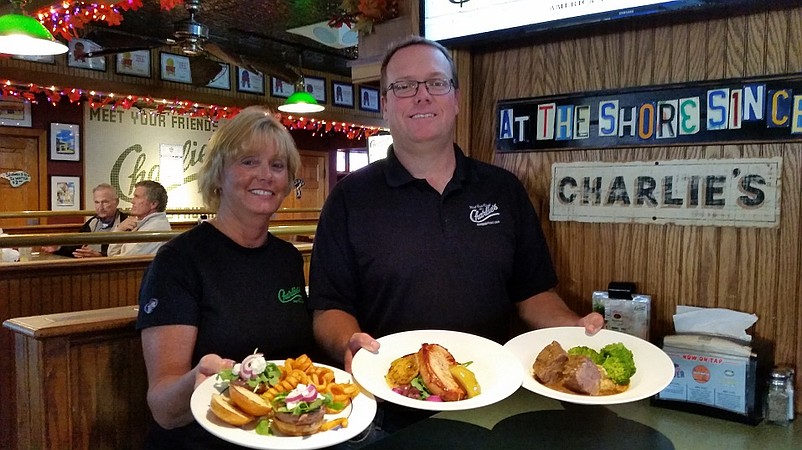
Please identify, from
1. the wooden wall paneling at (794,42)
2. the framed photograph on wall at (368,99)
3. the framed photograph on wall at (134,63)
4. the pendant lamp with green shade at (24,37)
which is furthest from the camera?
the framed photograph on wall at (368,99)

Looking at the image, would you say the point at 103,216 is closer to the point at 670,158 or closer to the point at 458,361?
the point at 458,361

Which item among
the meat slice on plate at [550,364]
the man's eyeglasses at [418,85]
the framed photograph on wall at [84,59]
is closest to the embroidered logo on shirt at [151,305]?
the man's eyeglasses at [418,85]

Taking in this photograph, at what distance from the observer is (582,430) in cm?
124

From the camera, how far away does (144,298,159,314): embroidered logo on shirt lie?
4.90ft

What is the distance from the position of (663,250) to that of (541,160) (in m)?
0.46

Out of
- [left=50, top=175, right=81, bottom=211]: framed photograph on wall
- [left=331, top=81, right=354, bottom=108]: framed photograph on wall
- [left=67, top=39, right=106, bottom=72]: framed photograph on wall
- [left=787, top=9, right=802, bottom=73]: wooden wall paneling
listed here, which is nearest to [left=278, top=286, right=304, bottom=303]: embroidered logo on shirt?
[left=787, top=9, right=802, bottom=73]: wooden wall paneling

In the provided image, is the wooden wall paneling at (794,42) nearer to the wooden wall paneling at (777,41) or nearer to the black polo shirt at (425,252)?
the wooden wall paneling at (777,41)

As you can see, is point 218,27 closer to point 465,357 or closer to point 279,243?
point 279,243

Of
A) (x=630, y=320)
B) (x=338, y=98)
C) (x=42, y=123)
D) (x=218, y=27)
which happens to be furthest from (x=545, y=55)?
(x=338, y=98)

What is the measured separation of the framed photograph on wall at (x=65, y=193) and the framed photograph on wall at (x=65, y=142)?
0.27 metres

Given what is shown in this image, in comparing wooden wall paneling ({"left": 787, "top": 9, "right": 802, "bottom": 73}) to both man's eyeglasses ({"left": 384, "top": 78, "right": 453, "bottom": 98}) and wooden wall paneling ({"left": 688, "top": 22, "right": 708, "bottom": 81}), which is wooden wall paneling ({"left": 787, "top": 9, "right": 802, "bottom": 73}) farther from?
man's eyeglasses ({"left": 384, "top": 78, "right": 453, "bottom": 98})

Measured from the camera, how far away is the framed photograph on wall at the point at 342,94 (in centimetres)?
1008

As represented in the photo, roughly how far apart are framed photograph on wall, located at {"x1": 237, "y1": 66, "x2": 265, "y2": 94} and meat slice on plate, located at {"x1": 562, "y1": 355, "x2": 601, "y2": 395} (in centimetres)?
829

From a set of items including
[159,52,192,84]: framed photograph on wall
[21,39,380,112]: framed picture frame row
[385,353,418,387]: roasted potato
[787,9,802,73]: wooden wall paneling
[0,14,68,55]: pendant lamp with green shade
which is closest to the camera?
[385,353,418,387]: roasted potato
